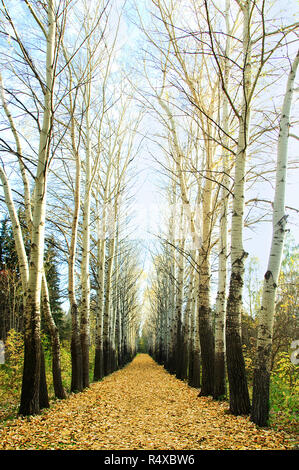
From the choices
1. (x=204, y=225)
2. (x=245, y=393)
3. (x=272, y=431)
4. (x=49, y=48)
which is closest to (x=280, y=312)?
(x=204, y=225)

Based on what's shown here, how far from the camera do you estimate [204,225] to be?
7879mm

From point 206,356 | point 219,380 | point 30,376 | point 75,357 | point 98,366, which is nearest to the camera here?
point 30,376

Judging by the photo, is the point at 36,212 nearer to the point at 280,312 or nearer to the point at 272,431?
the point at 272,431

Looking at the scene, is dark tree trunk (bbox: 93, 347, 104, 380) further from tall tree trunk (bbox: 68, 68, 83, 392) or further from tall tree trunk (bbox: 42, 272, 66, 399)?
tall tree trunk (bbox: 42, 272, 66, 399)

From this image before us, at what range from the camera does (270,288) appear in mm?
4445

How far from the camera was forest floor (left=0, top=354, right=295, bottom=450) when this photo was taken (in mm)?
3641

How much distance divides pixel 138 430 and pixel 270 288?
110 inches

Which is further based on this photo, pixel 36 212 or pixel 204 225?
pixel 204 225

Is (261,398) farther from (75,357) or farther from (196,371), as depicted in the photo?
(196,371)

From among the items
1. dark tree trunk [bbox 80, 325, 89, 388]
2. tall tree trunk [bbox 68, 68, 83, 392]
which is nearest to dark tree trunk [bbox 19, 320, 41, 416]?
tall tree trunk [bbox 68, 68, 83, 392]

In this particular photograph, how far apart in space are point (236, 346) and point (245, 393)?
726 mm

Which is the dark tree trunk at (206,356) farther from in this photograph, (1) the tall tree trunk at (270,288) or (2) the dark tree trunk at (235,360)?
(1) the tall tree trunk at (270,288)

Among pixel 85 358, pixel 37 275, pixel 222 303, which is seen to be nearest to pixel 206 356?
pixel 222 303

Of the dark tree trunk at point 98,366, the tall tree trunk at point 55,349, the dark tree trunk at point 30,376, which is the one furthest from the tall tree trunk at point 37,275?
the dark tree trunk at point 98,366
